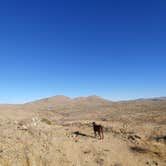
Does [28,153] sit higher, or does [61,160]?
[28,153]

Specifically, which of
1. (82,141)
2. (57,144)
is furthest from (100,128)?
(57,144)

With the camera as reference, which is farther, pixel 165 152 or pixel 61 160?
pixel 165 152

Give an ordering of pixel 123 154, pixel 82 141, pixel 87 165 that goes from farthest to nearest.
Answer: pixel 82 141, pixel 123 154, pixel 87 165

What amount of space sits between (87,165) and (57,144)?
3.09 metres

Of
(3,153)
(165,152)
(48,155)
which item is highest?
(3,153)

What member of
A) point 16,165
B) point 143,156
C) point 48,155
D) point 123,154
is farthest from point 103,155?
point 16,165

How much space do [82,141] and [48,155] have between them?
441 cm

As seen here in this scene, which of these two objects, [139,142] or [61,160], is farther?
[139,142]

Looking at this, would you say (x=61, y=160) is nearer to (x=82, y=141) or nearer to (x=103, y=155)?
(x=103, y=155)

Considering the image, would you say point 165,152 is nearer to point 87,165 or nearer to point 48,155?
point 87,165

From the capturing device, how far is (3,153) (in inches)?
311

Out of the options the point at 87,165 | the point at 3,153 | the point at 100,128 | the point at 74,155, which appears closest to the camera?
the point at 3,153

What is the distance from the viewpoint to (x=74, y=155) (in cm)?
1039

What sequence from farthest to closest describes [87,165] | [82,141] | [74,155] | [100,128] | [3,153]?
[100,128] → [82,141] → [74,155] → [87,165] → [3,153]
